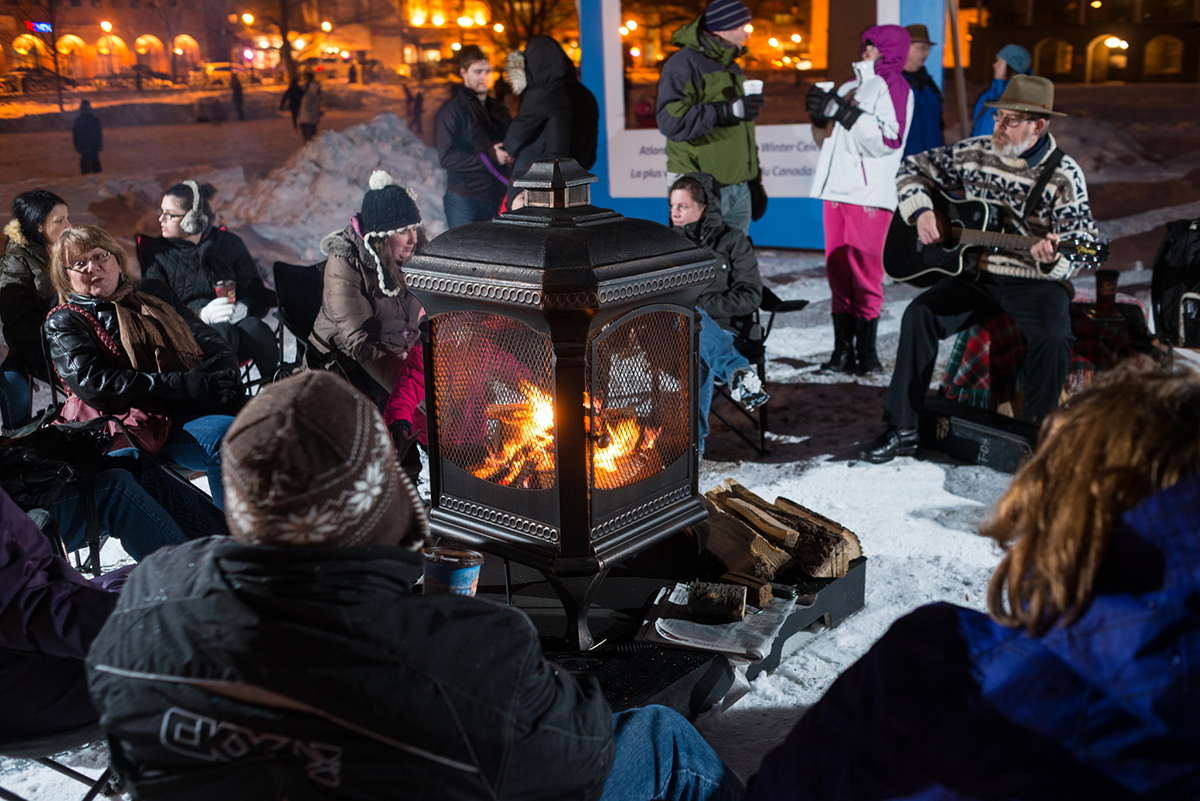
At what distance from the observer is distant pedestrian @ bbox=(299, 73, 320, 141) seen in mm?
8711

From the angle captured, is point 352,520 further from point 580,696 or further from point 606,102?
point 606,102

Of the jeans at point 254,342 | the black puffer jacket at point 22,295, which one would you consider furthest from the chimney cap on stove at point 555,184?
the black puffer jacket at point 22,295

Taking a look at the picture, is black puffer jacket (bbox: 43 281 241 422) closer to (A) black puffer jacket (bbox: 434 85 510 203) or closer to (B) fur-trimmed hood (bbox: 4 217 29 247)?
(B) fur-trimmed hood (bbox: 4 217 29 247)

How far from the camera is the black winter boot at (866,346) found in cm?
631

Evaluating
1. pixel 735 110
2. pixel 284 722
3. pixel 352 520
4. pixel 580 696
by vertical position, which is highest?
pixel 735 110

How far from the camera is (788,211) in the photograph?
9.16 m

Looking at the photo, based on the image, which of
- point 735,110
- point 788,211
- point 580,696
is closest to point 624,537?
point 580,696

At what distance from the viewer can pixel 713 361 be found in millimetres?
4668

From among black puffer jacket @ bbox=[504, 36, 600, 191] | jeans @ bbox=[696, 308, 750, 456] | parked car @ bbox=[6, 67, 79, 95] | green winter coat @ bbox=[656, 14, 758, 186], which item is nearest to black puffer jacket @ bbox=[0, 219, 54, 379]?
parked car @ bbox=[6, 67, 79, 95]

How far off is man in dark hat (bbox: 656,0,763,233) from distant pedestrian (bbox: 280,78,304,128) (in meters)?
3.81

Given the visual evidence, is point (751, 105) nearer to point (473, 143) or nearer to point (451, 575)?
point (473, 143)

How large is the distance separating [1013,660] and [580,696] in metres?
0.73

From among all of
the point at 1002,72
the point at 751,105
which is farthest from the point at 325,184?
the point at 1002,72

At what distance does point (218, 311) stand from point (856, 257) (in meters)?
3.96
